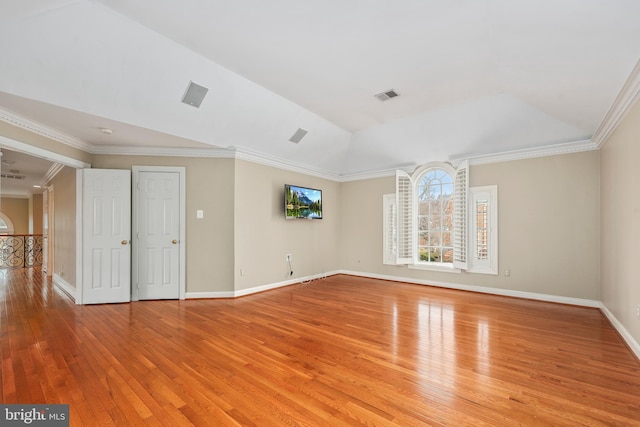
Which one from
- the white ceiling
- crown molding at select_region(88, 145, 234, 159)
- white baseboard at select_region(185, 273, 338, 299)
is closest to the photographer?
the white ceiling

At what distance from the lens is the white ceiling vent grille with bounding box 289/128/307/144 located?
5188mm

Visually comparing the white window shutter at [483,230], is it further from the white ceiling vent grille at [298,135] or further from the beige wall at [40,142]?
the beige wall at [40,142]

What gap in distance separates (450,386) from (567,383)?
93cm

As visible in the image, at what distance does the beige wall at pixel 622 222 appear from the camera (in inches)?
110

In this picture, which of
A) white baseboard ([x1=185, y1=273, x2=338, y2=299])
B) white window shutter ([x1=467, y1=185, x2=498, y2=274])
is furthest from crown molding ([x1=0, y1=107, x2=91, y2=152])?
white window shutter ([x1=467, y1=185, x2=498, y2=274])

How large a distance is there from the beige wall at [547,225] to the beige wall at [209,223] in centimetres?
414

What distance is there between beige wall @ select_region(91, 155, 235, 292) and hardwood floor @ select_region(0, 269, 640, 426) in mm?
628

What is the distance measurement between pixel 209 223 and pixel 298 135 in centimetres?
221

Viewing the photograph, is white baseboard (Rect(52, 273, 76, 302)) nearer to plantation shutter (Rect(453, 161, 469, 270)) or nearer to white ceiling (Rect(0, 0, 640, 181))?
white ceiling (Rect(0, 0, 640, 181))

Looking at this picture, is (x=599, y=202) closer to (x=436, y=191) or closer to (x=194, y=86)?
(x=436, y=191)

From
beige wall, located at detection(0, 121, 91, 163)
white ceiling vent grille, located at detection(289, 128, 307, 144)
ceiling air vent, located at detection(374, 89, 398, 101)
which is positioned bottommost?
beige wall, located at detection(0, 121, 91, 163)

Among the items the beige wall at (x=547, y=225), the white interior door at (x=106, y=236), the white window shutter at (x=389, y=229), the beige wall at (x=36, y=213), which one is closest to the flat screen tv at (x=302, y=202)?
the white window shutter at (x=389, y=229)

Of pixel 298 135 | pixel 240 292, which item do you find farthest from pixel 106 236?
pixel 298 135

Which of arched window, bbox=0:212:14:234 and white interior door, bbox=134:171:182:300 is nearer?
white interior door, bbox=134:171:182:300
